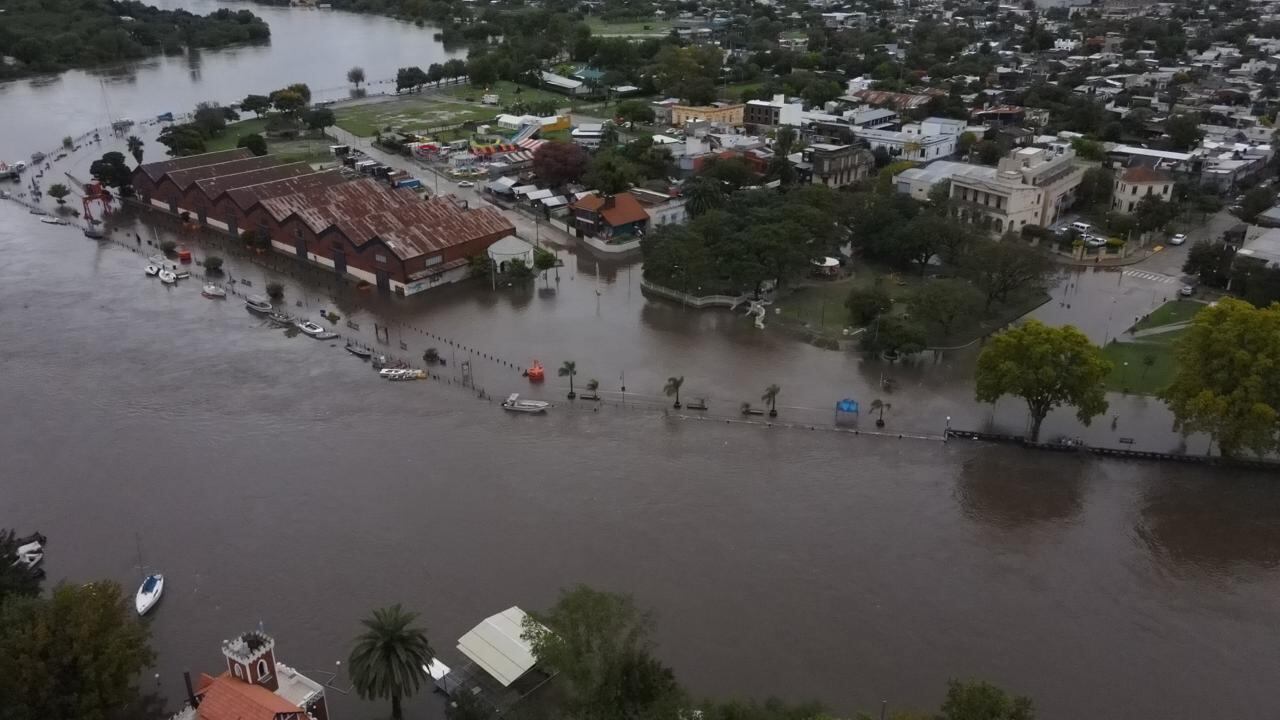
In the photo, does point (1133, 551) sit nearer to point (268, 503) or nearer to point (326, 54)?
point (268, 503)

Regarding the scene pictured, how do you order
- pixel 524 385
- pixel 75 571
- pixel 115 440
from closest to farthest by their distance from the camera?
1. pixel 75 571
2. pixel 115 440
3. pixel 524 385

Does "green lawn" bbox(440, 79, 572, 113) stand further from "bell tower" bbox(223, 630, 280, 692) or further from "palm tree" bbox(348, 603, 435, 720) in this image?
"bell tower" bbox(223, 630, 280, 692)

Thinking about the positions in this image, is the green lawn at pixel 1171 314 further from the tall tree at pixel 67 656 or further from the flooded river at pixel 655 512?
the tall tree at pixel 67 656

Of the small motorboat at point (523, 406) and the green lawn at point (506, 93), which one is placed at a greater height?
the green lawn at point (506, 93)

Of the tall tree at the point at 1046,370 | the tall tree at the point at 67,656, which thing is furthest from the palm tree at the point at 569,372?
the tall tree at the point at 67,656

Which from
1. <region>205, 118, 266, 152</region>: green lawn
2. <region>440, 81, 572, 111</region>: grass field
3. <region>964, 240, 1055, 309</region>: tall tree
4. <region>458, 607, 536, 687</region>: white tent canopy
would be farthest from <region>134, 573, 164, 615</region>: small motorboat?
<region>440, 81, 572, 111</region>: grass field

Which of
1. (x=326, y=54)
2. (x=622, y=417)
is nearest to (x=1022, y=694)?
(x=622, y=417)
